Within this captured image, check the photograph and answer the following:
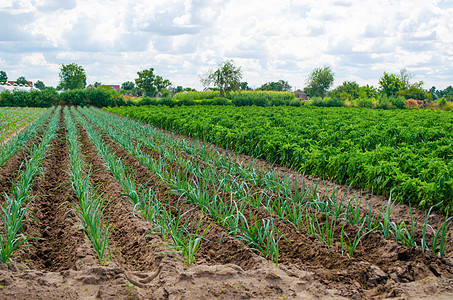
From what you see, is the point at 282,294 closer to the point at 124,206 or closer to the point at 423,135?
the point at 124,206

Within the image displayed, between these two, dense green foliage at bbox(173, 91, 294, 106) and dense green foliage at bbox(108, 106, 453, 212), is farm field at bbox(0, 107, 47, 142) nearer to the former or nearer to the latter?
dense green foliage at bbox(108, 106, 453, 212)

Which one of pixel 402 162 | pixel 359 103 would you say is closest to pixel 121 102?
pixel 359 103

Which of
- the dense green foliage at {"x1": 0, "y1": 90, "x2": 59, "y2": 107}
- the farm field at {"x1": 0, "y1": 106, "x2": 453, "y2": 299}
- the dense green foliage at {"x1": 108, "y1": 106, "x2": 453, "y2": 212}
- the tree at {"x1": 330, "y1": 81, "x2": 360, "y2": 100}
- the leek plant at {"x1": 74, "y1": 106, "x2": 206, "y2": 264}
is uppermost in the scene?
the tree at {"x1": 330, "y1": 81, "x2": 360, "y2": 100}

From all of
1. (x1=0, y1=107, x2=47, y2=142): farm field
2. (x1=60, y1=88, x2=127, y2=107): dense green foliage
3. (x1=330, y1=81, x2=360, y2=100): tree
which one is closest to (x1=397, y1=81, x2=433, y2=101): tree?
(x1=330, y1=81, x2=360, y2=100): tree

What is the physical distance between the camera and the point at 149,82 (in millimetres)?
86562

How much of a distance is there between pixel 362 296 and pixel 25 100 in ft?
172

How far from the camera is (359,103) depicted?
42469 mm

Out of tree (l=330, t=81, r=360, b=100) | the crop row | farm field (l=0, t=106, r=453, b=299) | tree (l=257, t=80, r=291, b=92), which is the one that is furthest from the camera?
tree (l=257, t=80, r=291, b=92)

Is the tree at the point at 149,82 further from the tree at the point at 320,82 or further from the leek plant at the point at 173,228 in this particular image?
the leek plant at the point at 173,228

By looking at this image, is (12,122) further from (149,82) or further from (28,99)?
(149,82)

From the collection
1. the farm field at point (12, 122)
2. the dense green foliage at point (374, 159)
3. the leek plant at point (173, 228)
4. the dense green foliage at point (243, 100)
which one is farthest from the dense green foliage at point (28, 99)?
the leek plant at point (173, 228)

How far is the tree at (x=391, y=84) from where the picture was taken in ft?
243

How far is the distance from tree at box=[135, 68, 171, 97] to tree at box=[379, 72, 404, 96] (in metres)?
48.3

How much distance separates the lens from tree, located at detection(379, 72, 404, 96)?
243ft
